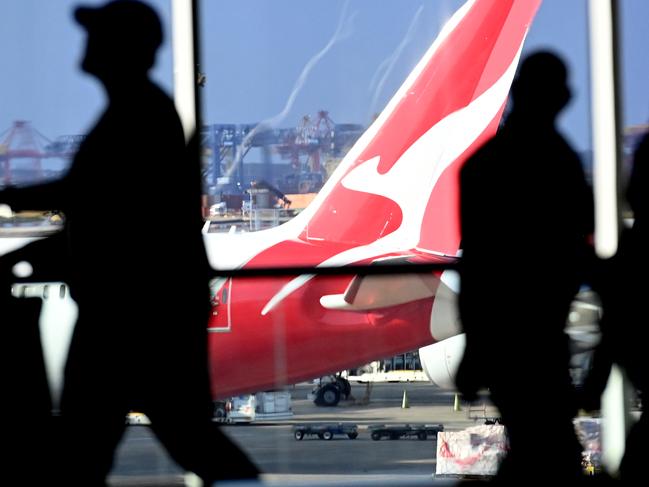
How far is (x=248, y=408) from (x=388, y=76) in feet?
4.97

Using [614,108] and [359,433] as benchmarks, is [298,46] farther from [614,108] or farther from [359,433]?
[359,433]

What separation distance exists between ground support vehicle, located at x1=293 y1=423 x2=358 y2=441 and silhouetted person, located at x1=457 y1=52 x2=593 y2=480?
28.5 inches

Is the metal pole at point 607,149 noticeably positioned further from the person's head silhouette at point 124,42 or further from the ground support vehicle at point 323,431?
the person's head silhouette at point 124,42

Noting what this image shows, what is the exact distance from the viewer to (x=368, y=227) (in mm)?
5645

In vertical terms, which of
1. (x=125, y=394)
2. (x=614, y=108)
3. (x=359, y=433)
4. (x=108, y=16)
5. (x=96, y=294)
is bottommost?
(x=359, y=433)

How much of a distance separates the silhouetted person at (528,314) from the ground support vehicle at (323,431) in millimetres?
723

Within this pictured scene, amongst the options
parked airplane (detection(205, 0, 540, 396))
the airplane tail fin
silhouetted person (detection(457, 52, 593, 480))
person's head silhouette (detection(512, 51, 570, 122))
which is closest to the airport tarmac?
parked airplane (detection(205, 0, 540, 396))

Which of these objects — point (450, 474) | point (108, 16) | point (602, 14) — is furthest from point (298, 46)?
point (450, 474)

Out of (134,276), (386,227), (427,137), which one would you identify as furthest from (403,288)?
(386,227)

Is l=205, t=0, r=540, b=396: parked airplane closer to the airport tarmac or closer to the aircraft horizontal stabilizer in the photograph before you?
the aircraft horizontal stabilizer

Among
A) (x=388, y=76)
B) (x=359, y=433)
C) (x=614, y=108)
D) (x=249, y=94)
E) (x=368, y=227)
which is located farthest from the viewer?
(x=368, y=227)

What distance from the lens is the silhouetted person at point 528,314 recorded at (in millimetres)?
2160

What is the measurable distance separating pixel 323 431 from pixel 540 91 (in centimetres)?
140

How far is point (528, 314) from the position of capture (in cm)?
217
